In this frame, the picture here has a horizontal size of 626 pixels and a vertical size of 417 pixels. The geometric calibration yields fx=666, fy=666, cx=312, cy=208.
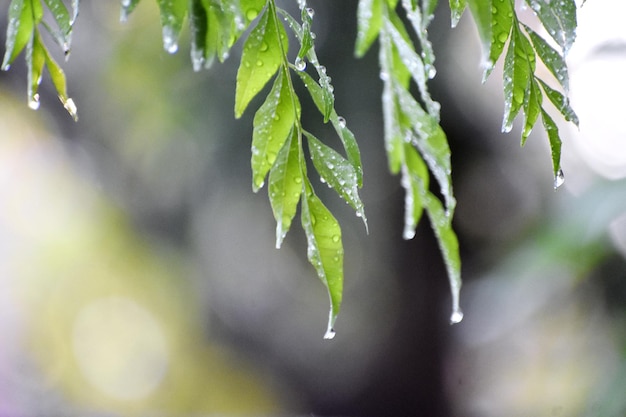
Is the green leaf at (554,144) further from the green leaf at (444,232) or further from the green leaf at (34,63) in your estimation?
the green leaf at (34,63)

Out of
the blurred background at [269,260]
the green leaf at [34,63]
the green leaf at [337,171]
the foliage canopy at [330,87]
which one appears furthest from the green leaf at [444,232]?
the blurred background at [269,260]

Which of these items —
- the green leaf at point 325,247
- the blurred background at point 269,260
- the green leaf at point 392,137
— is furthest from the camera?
the blurred background at point 269,260

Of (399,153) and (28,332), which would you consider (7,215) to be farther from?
(399,153)

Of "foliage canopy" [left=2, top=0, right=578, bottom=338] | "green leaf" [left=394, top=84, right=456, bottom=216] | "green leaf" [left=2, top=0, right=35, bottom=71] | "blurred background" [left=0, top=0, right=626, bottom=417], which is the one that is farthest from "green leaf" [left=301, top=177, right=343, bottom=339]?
"blurred background" [left=0, top=0, right=626, bottom=417]

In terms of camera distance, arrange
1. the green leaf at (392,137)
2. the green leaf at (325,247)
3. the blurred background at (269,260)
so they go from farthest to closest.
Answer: the blurred background at (269,260), the green leaf at (325,247), the green leaf at (392,137)

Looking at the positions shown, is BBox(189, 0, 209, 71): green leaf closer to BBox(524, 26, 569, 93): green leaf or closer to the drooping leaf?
the drooping leaf

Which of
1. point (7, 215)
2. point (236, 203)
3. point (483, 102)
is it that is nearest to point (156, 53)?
point (236, 203)

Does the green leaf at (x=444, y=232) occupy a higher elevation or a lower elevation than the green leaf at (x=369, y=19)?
lower
